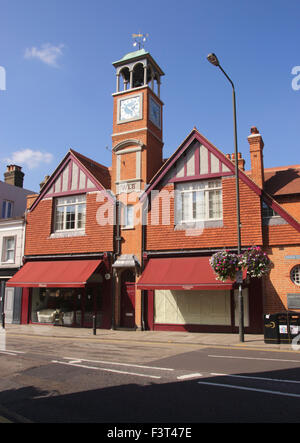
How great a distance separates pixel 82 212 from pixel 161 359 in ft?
42.8

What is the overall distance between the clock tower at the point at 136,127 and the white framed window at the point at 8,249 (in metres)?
8.94

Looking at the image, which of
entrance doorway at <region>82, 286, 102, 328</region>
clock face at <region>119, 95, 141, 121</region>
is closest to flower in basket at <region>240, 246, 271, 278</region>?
entrance doorway at <region>82, 286, 102, 328</region>

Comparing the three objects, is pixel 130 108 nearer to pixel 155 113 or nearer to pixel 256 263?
pixel 155 113

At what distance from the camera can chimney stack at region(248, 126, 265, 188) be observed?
62.1 ft

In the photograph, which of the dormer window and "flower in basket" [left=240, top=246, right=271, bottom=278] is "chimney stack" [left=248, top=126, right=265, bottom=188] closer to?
the dormer window

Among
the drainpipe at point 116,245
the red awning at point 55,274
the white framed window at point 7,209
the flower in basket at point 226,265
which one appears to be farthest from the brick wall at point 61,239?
the white framed window at point 7,209

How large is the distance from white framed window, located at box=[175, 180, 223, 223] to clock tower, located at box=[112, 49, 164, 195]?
246cm

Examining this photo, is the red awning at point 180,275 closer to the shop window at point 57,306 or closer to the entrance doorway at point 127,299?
the entrance doorway at point 127,299

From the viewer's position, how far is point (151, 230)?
2012 centimetres

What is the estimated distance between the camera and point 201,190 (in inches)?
772

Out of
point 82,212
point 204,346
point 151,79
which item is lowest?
point 204,346
